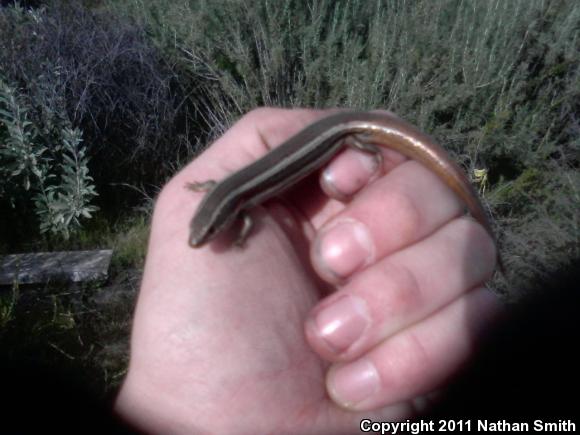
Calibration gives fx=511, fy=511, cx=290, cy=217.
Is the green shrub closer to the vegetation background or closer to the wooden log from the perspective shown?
the vegetation background

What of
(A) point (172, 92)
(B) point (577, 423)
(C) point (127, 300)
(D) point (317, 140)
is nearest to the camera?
(B) point (577, 423)

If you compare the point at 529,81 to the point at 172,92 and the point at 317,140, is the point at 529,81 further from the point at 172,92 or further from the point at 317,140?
the point at 172,92

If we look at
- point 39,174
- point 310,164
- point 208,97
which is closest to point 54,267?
point 39,174

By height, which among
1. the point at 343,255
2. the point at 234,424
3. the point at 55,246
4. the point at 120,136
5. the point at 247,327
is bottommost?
the point at 55,246

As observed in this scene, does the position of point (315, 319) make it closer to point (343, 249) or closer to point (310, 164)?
point (343, 249)

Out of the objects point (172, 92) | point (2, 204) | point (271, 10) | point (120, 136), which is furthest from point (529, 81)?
point (2, 204)
